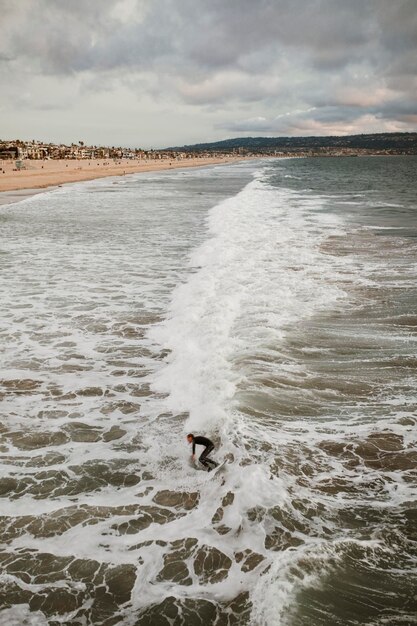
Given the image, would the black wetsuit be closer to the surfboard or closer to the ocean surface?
the surfboard

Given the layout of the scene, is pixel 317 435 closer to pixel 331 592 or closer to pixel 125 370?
pixel 331 592

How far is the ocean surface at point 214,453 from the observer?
4.91 metres

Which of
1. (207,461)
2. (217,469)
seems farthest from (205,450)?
(217,469)

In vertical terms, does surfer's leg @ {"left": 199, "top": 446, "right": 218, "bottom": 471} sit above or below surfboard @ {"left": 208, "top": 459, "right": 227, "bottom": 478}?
above

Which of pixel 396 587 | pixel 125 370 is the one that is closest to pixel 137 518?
pixel 396 587

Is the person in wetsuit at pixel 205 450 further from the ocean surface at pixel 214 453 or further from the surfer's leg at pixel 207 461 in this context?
the ocean surface at pixel 214 453

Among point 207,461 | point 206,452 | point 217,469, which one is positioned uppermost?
point 206,452

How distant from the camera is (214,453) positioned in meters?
7.04

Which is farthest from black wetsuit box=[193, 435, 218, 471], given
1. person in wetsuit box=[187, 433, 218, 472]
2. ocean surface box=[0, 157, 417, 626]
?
ocean surface box=[0, 157, 417, 626]

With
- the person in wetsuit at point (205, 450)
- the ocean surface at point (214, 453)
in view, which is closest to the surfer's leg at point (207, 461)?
the person in wetsuit at point (205, 450)

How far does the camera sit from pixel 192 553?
17.7 ft

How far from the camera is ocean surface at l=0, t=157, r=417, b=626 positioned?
4.91 metres

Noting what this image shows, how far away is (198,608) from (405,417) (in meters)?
4.99

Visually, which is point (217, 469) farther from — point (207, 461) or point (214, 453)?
point (214, 453)
